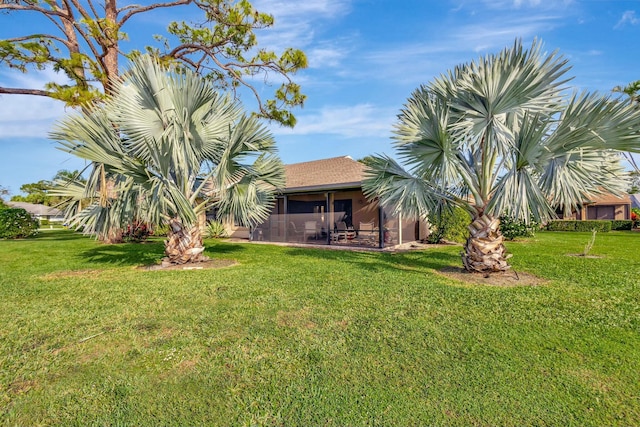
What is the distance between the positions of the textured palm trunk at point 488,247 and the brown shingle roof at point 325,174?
5.26m

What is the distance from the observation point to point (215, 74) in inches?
642

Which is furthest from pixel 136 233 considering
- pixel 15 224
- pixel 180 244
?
pixel 180 244

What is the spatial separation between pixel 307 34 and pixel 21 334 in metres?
11.4

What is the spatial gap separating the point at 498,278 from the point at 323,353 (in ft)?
15.5

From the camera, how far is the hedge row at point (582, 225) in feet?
70.7

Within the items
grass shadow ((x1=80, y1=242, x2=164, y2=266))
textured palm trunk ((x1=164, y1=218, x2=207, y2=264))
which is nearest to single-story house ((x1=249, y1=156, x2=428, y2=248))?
textured palm trunk ((x1=164, y1=218, x2=207, y2=264))

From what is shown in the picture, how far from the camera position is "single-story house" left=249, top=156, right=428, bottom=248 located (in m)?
12.6

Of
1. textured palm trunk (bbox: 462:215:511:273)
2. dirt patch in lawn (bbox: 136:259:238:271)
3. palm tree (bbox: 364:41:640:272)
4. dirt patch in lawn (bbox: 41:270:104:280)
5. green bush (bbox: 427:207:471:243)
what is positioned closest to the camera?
palm tree (bbox: 364:41:640:272)

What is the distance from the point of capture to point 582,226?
22.5 meters

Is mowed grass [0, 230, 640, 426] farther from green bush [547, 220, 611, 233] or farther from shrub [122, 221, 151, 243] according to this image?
green bush [547, 220, 611, 233]

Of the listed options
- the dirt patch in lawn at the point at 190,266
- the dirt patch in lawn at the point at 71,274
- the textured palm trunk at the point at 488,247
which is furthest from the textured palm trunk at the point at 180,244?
the textured palm trunk at the point at 488,247

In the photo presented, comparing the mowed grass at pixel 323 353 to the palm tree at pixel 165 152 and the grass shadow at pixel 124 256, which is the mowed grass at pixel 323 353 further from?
the grass shadow at pixel 124 256

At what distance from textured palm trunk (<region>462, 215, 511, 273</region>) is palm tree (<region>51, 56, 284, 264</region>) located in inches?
226

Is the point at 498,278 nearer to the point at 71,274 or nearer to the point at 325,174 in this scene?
the point at 71,274
